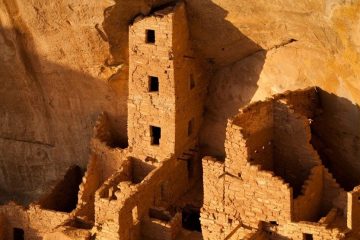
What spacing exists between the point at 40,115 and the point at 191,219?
142 inches

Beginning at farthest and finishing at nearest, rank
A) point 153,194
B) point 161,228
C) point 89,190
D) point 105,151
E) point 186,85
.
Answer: point 105,151, point 89,190, point 186,85, point 153,194, point 161,228

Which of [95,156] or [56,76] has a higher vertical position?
[56,76]

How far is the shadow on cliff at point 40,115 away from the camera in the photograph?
20375 mm

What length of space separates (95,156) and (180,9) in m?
3.35

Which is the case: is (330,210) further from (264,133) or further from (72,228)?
(72,228)

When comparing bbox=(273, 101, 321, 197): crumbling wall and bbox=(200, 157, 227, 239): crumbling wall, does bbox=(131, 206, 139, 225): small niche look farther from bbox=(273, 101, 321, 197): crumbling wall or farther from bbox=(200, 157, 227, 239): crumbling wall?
bbox=(273, 101, 321, 197): crumbling wall

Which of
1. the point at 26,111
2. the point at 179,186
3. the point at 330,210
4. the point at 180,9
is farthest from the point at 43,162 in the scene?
the point at 330,210

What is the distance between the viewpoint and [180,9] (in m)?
18.8

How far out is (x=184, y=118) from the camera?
64.7 feet

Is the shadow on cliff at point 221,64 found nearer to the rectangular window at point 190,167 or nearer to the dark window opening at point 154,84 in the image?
the rectangular window at point 190,167

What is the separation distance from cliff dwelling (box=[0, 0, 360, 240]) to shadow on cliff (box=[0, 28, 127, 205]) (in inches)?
1.0

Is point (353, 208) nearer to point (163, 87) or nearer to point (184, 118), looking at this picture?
point (184, 118)

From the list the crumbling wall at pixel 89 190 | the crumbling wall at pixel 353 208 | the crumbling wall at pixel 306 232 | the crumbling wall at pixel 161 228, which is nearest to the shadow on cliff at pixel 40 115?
the crumbling wall at pixel 89 190

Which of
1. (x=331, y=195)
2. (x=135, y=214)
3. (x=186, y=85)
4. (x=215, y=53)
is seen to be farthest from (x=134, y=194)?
(x=331, y=195)
